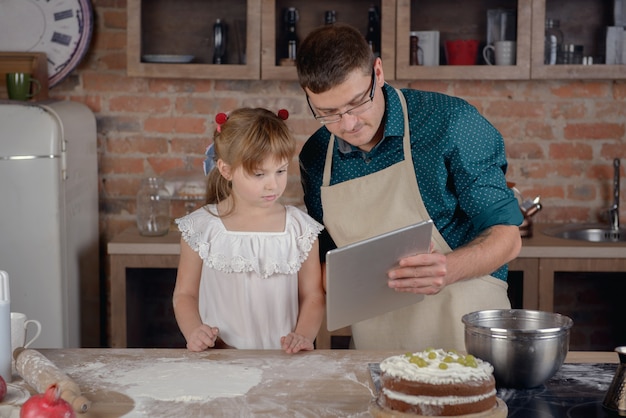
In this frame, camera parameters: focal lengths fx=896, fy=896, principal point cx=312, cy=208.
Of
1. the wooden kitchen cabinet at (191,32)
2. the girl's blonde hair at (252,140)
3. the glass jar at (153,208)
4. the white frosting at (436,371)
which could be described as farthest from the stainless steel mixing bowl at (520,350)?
the wooden kitchen cabinet at (191,32)

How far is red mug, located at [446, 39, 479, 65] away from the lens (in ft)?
12.0

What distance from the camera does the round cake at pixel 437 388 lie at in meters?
1.43

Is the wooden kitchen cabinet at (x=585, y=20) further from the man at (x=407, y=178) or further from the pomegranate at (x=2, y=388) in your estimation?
the pomegranate at (x=2, y=388)

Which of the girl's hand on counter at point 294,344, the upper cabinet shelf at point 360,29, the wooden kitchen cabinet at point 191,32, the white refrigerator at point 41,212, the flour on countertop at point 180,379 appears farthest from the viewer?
the wooden kitchen cabinet at point 191,32

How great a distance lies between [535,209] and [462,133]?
1.46 m

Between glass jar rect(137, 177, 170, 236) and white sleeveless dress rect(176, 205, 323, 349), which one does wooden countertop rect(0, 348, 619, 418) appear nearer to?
white sleeveless dress rect(176, 205, 323, 349)

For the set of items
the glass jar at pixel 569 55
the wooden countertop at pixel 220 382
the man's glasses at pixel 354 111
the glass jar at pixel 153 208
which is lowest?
the wooden countertop at pixel 220 382

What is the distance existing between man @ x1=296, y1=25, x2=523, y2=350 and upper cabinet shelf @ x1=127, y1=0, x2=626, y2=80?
129cm

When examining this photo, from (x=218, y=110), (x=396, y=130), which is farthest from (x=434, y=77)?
(x=396, y=130)

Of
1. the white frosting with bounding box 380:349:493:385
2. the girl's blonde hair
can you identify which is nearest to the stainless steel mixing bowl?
the white frosting with bounding box 380:349:493:385

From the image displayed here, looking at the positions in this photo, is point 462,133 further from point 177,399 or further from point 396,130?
point 177,399

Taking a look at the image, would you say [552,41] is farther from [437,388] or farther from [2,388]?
[2,388]

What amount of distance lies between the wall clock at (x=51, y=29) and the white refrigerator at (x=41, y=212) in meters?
0.35

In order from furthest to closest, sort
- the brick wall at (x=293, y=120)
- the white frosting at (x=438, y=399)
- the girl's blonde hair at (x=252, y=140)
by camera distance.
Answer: the brick wall at (x=293, y=120) → the girl's blonde hair at (x=252, y=140) → the white frosting at (x=438, y=399)
